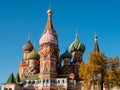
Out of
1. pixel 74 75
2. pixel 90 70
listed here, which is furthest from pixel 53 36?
pixel 90 70

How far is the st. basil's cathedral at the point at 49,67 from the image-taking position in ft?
213

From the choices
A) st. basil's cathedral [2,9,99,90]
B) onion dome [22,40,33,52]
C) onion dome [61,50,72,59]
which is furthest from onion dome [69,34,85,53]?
onion dome [22,40,33,52]

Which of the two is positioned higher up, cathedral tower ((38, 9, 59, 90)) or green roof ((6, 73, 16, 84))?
cathedral tower ((38, 9, 59, 90))

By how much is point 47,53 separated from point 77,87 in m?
8.89

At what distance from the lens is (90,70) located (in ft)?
148

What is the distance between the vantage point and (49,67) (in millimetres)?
65688

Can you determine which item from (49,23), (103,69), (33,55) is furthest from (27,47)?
(103,69)

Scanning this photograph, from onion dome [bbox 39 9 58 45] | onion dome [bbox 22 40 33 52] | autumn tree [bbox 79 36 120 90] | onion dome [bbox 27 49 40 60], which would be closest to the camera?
autumn tree [bbox 79 36 120 90]

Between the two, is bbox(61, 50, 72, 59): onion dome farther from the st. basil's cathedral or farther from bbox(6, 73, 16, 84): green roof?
bbox(6, 73, 16, 84): green roof

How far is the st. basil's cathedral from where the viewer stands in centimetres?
6506

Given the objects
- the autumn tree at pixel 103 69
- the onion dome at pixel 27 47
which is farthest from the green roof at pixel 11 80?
the autumn tree at pixel 103 69

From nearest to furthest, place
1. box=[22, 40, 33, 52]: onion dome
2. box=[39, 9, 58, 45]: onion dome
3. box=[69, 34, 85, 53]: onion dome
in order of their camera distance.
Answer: box=[39, 9, 58, 45]: onion dome
box=[69, 34, 85, 53]: onion dome
box=[22, 40, 33, 52]: onion dome

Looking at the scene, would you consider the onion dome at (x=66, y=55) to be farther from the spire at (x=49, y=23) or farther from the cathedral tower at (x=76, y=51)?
the spire at (x=49, y=23)

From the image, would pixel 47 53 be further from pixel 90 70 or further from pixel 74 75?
pixel 90 70
